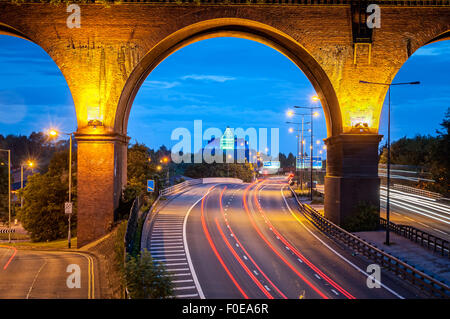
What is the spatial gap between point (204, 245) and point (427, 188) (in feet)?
154

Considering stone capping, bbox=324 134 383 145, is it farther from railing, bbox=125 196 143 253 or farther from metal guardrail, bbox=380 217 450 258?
railing, bbox=125 196 143 253

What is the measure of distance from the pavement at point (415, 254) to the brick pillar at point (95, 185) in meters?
16.8

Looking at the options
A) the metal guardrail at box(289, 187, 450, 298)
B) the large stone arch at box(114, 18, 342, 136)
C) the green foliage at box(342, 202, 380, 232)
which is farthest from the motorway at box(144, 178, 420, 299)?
the large stone arch at box(114, 18, 342, 136)

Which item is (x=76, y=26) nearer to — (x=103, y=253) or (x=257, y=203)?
(x=103, y=253)

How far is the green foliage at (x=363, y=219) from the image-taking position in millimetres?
25547

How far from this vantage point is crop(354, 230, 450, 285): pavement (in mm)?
17009

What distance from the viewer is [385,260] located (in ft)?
58.7

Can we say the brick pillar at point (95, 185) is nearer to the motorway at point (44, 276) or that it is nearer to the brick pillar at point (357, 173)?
the motorway at point (44, 276)

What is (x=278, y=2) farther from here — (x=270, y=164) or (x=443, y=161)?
(x=270, y=164)

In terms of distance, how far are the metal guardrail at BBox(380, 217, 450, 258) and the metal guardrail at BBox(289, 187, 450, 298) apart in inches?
121

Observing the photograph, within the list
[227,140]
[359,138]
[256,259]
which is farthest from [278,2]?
[227,140]

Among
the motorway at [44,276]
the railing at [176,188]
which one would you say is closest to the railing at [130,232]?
the motorway at [44,276]

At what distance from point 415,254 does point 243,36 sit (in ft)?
66.1
